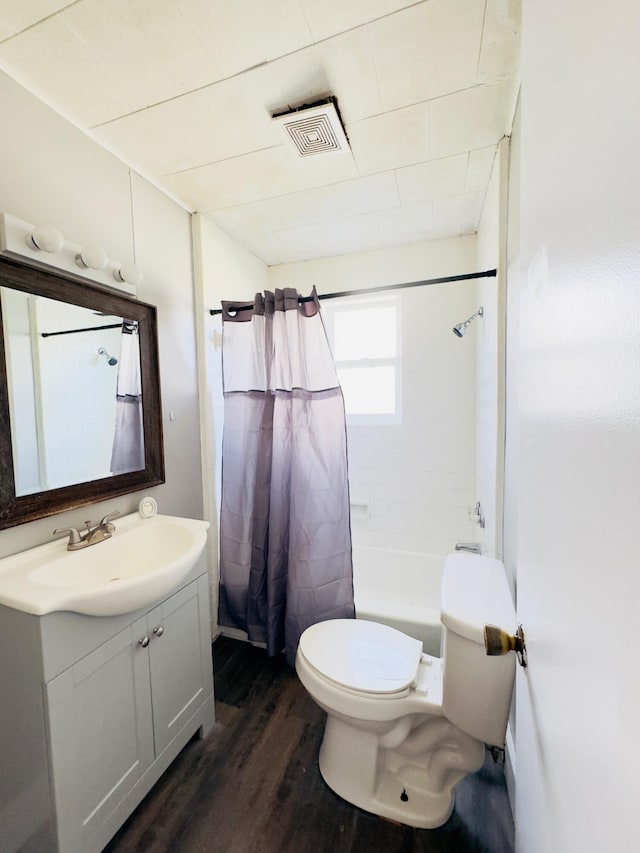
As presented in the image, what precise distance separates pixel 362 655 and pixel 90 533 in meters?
1.12

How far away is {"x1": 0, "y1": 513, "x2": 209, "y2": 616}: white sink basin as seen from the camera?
36.2 inches

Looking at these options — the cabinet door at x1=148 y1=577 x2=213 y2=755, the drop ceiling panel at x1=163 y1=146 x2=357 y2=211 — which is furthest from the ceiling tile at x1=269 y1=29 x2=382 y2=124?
the cabinet door at x1=148 y1=577 x2=213 y2=755

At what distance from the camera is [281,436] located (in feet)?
5.93

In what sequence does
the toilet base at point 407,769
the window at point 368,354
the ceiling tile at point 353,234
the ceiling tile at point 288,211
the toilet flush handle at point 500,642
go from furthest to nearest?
the window at point 368,354
the ceiling tile at point 353,234
the ceiling tile at point 288,211
the toilet base at point 407,769
the toilet flush handle at point 500,642

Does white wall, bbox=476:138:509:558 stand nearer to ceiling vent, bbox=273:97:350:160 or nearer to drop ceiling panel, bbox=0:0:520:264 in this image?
drop ceiling panel, bbox=0:0:520:264

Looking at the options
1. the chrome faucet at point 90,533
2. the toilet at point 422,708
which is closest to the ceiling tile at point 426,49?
the toilet at point 422,708

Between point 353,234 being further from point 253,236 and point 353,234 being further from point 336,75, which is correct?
point 336,75

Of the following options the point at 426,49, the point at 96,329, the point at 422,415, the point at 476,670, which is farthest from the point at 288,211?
the point at 476,670

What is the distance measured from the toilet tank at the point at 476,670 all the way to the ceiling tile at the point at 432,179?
69.8 inches

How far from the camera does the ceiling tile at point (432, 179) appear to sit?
153 centimetres

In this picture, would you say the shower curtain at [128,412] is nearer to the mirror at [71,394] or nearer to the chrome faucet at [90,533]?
the mirror at [71,394]

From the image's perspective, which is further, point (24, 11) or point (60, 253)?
point (60, 253)

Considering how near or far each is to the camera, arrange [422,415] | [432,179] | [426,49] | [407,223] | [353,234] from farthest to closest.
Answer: [422,415], [353,234], [407,223], [432,179], [426,49]

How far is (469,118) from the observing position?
1.29 metres
